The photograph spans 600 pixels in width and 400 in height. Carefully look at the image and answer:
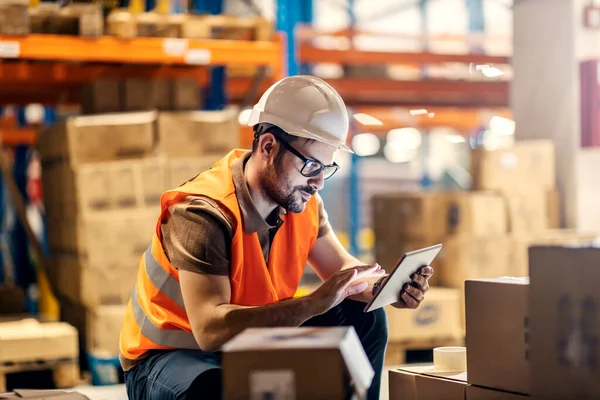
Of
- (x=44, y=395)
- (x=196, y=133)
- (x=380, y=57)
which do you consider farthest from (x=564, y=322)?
(x=380, y=57)

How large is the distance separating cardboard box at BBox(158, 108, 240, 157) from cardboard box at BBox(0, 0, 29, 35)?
1020 millimetres

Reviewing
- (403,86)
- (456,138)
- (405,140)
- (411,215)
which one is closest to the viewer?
(411,215)

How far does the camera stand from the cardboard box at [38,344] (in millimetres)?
5145

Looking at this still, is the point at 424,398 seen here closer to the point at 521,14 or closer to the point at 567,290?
the point at 567,290

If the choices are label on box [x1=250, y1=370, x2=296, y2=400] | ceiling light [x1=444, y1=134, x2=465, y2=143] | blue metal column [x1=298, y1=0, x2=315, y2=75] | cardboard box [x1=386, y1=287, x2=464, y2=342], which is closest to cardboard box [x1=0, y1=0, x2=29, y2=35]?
Result: cardboard box [x1=386, y1=287, x2=464, y2=342]

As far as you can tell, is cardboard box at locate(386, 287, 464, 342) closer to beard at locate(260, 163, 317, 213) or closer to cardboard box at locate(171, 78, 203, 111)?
cardboard box at locate(171, 78, 203, 111)

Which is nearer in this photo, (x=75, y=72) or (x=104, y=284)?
(x=104, y=284)

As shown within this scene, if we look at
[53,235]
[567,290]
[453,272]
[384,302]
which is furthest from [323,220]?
[53,235]

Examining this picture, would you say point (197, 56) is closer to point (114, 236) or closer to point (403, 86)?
point (114, 236)

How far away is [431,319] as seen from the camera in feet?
20.6

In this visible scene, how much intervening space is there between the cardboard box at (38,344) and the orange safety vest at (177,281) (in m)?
2.26

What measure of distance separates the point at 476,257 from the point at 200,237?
4072 mm

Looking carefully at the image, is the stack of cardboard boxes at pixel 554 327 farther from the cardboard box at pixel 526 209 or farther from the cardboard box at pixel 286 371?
the cardboard box at pixel 526 209

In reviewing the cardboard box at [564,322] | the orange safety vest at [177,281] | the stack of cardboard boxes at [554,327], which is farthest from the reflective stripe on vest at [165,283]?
the cardboard box at [564,322]
